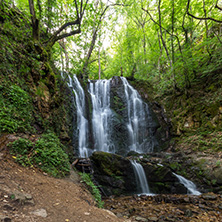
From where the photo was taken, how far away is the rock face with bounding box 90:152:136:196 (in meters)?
6.01

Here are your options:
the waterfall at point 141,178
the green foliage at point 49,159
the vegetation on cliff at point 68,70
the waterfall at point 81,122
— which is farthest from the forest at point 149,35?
the waterfall at point 141,178

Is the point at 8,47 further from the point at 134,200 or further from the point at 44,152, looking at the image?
the point at 134,200

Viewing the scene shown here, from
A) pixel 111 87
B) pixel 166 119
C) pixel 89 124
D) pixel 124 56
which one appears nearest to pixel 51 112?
pixel 89 124

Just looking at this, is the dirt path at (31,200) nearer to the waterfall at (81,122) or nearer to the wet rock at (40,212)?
the wet rock at (40,212)

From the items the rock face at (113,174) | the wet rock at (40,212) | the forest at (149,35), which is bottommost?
the rock face at (113,174)

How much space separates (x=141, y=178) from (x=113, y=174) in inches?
57.8

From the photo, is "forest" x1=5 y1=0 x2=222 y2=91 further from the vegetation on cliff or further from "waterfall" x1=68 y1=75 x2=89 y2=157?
"waterfall" x1=68 y1=75 x2=89 y2=157

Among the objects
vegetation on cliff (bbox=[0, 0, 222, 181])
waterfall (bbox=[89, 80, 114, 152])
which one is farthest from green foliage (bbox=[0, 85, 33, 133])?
waterfall (bbox=[89, 80, 114, 152])

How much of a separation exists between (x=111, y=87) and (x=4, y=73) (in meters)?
9.87

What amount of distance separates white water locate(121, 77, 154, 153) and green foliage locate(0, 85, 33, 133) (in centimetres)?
858

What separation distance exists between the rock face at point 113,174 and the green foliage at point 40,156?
2139 mm

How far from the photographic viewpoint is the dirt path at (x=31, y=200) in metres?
1.80


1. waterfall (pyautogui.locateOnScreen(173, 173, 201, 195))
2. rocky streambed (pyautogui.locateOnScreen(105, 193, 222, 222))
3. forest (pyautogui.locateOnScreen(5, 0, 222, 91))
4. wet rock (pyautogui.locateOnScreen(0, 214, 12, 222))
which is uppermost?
forest (pyautogui.locateOnScreen(5, 0, 222, 91))

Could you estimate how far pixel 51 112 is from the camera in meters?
6.39
